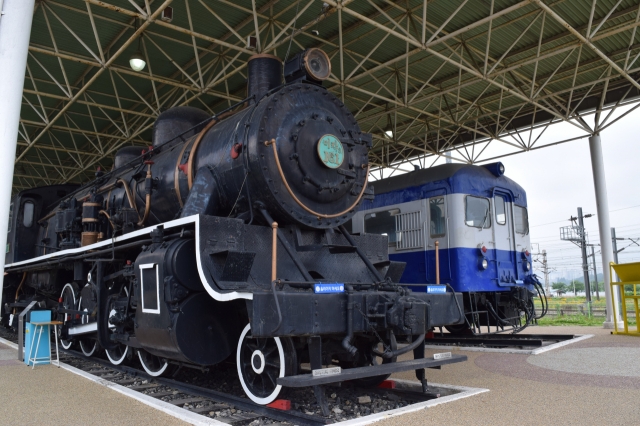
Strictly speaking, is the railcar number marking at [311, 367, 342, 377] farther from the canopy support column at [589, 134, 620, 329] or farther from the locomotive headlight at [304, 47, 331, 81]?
the canopy support column at [589, 134, 620, 329]

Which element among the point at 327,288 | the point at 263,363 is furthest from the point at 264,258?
the point at 263,363

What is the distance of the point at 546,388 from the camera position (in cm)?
529

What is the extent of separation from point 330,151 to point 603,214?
34.3 ft

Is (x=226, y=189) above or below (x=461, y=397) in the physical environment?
above

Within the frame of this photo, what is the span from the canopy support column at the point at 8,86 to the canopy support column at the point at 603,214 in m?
12.1

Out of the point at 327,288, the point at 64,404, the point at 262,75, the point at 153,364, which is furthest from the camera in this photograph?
the point at 153,364

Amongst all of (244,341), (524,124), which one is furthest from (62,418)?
(524,124)

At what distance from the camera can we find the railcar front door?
30.2ft

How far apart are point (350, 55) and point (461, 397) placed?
30.7 feet

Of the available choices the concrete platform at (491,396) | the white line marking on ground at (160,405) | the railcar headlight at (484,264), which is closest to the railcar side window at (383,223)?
the railcar headlight at (484,264)

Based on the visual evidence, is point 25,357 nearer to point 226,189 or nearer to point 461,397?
point 226,189

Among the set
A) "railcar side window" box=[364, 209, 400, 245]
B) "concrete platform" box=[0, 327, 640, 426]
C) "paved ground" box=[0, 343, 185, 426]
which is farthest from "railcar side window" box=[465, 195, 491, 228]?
"paved ground" box=[0, 343, 185, 426]

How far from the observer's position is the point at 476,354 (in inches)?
323

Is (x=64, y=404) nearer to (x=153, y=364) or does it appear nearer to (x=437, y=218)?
(x=153, y=364)
